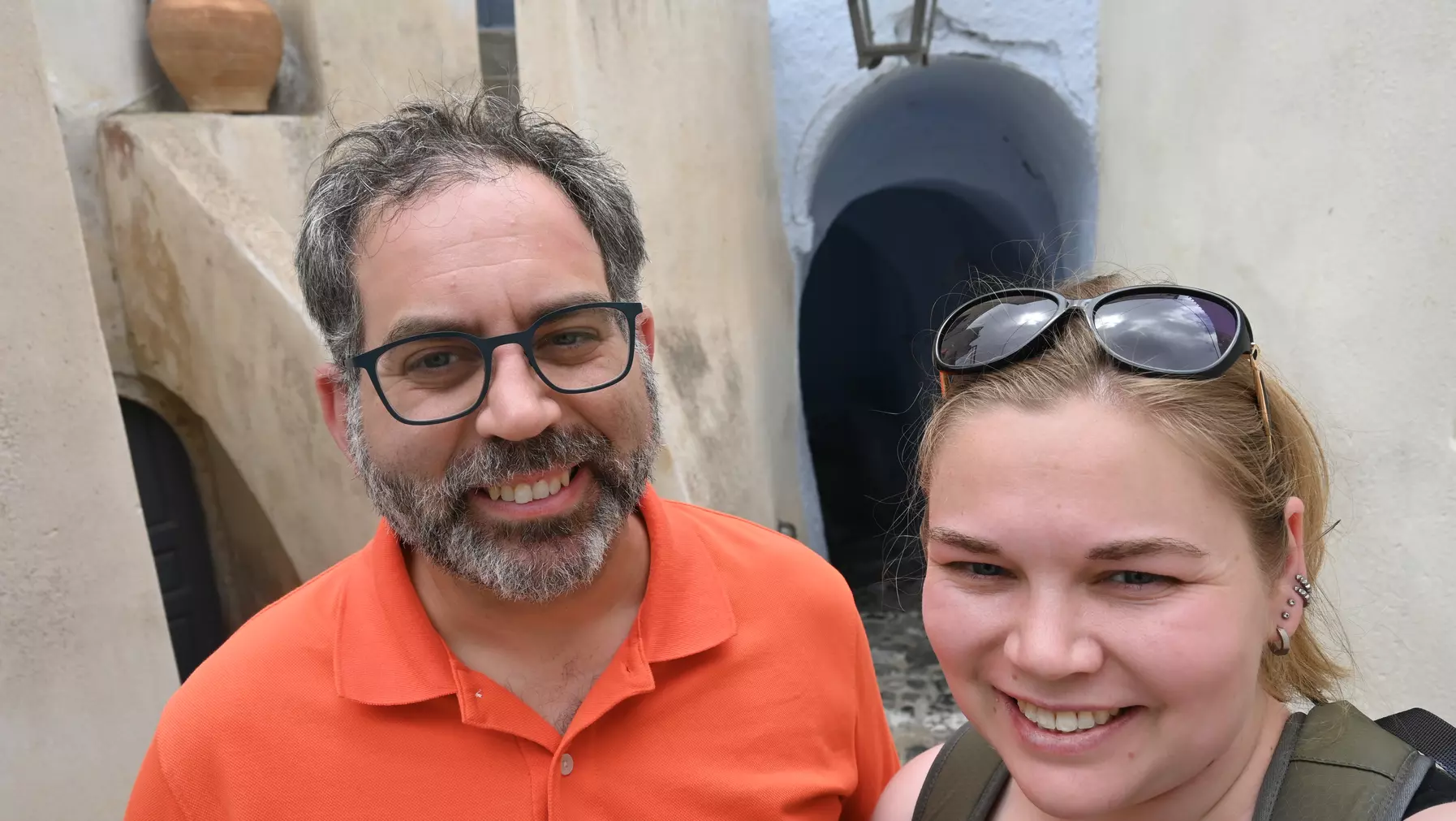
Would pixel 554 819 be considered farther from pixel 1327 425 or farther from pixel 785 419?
pixel 785 419

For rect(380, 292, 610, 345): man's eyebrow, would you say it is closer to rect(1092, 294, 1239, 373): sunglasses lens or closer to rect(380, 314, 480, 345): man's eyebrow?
rect(380, 314, 480, 345): man's eyebrow

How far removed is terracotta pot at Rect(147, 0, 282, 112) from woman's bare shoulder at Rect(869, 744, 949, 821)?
498 cm

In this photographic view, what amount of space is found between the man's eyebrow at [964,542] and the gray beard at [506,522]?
1.92 ft

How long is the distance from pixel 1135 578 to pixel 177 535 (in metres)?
5.27

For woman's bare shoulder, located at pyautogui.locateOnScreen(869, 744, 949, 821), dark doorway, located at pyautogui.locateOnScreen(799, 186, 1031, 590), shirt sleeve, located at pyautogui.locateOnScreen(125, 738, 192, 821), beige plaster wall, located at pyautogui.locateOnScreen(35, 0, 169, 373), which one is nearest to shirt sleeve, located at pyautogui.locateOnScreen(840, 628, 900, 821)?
woman's bare shoulder, located at pyautogui.locateOnScreen(869, 744, 949, 821)

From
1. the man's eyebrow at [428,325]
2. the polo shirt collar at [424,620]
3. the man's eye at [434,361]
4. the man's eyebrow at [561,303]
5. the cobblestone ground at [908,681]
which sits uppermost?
the man's eyebrow at [561,303]

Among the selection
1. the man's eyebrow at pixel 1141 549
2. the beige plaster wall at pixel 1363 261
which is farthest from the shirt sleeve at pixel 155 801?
the beige plaster wall at pixel 1363 261

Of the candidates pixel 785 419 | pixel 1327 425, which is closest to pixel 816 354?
pixel 785 419

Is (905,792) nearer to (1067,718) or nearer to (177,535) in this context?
(1067,718)

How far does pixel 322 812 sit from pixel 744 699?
66 centimetres

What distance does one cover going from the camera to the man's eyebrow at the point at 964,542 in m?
1.03

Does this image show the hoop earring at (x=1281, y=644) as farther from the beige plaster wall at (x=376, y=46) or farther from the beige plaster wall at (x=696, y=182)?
the beige plaster wall at (x=376, y=46)

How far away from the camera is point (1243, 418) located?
42.3 inches

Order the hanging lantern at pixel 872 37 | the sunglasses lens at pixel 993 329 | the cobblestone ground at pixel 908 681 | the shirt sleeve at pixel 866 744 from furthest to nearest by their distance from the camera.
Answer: the cobblestone ground at pixel 908 681 → the hanging lantern at pixel 872 37 → the shirt sleeve at pixel 866 744 → the sunglasses lens at pixel 993 329
